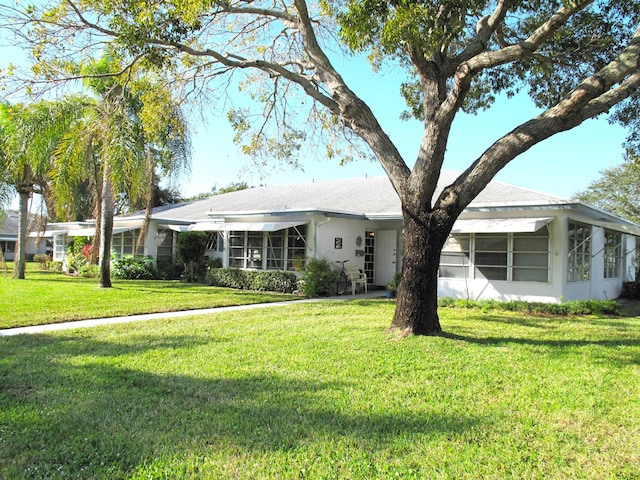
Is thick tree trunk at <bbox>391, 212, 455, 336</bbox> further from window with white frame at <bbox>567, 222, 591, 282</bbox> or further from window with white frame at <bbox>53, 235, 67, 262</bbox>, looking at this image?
window with white frame at <bbox>53, 235, 67, 262</bbox>

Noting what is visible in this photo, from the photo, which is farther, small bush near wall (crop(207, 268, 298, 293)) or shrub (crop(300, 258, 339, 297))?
small bush near wall (crop(207, 268, 298, 293))

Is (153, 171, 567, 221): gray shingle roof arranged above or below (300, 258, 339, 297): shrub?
above

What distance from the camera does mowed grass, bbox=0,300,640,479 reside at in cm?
379

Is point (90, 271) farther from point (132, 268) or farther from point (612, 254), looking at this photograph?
point (612, 254)

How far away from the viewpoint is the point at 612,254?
18766 mm

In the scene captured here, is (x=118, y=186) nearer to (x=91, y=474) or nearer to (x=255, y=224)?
(x=255, y=224)

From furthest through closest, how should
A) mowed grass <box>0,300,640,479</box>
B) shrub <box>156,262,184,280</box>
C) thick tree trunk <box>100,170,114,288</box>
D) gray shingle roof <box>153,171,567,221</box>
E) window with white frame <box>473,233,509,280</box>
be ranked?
shrub <box>156,262,184,280</box>
thick tree trunk <box>100,170,114,288</box>
gray shingle roof <box>153,171,567,221</box>
window with white frame <box>473,233,509,280</box>
mowed grass <box>0,300,640,479</box>

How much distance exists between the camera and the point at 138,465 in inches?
146

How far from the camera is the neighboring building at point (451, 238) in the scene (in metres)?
13.8

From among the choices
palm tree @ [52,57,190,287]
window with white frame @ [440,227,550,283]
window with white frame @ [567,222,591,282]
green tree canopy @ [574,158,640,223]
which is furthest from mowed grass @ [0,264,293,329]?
green tree canopy @ [574,158,640,223]

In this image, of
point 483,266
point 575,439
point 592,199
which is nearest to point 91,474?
point 575,439

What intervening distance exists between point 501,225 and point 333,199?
856cm

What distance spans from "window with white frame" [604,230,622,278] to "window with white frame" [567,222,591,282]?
2.72 meters

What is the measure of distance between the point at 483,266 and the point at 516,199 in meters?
2.27
